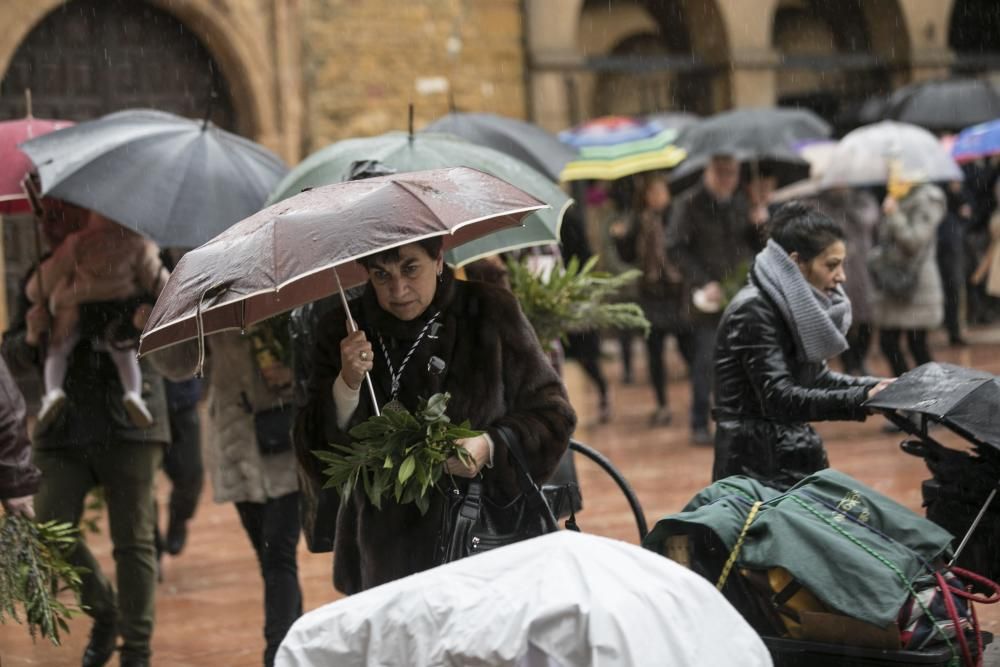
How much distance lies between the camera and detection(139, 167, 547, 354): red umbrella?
13.8 feet

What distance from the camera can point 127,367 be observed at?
6812mm

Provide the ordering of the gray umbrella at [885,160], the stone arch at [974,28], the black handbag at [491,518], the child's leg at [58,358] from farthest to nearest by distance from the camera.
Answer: the stone arch at [974,28]
the gray umbrella at [885,160]
the child's leg at [58,358]
the black handbag at [491,518]

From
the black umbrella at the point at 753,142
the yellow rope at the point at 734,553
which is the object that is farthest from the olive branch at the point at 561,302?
the black umbrella at the point at 753,142

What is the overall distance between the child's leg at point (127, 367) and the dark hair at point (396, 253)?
2313 mm

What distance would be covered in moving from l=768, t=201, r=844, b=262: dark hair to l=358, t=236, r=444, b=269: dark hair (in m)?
1.60

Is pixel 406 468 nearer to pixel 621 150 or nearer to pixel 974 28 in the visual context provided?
pixel 621 150

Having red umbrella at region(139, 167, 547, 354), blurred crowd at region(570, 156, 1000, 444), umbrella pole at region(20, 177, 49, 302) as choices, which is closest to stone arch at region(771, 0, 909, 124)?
blurred crowd at region(570, 156, 1000, 444)

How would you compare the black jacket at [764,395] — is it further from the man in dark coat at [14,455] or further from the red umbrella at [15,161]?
the red umbrella at [15,161]

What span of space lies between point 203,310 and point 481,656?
1344 mm

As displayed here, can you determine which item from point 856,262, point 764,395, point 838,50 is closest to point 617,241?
point 856,262

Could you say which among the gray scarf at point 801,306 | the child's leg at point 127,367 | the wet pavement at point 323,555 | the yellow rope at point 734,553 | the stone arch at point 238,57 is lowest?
the wet pavement at point 323,555

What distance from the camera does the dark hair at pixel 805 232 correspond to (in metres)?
5.82

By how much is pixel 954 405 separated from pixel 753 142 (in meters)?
11.8

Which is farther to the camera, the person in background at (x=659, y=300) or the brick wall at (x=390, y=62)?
the brick wall at (x=390, y=62)
